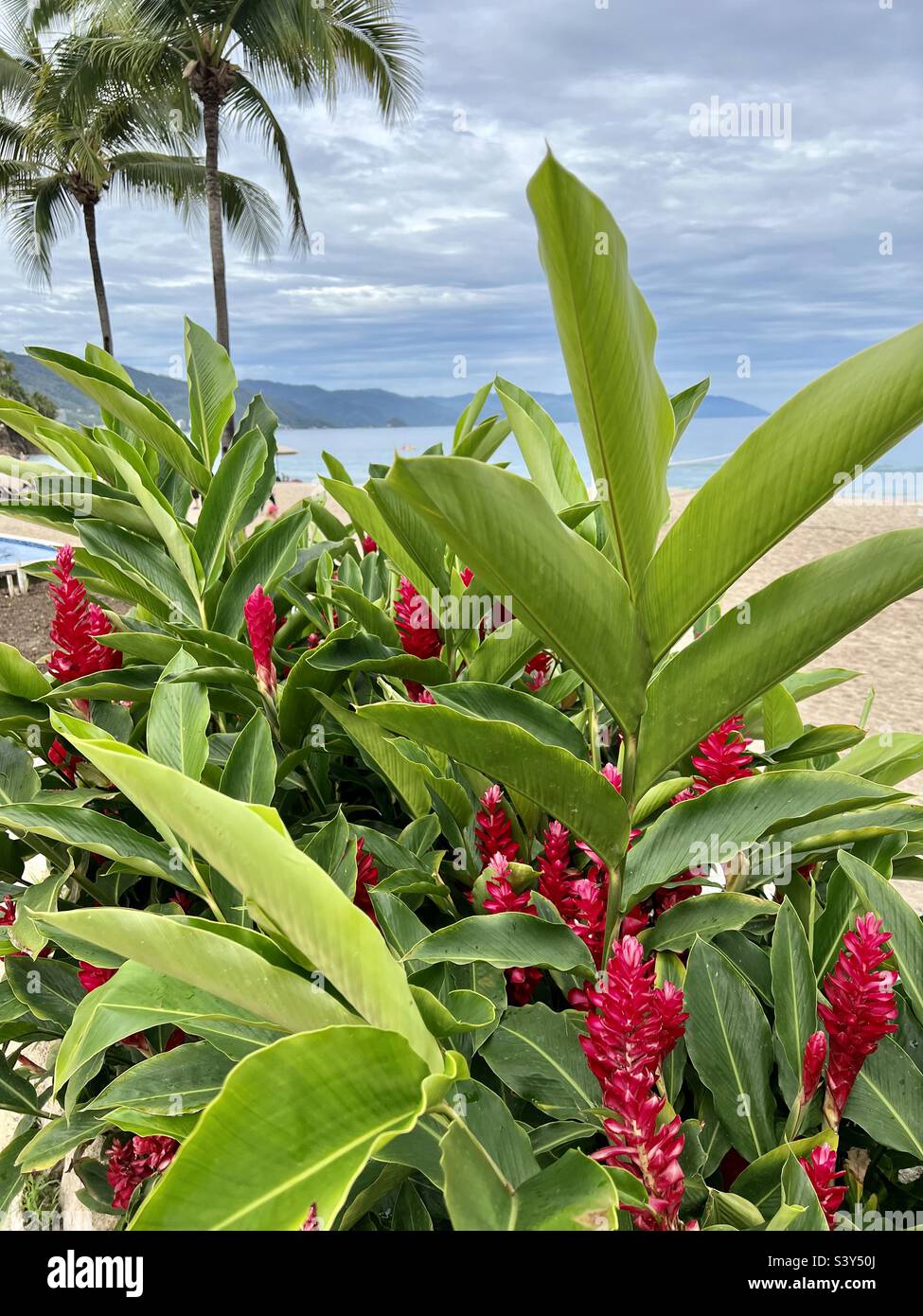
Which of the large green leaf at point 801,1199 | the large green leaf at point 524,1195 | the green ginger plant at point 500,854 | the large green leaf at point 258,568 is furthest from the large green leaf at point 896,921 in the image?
the large green leaf at point 258,568

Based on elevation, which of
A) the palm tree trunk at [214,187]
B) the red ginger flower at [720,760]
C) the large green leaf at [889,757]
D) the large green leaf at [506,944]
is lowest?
the large green leaf at [506,944]

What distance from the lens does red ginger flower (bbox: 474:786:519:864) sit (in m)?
1.04

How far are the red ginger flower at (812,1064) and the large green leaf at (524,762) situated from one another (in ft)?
0.83

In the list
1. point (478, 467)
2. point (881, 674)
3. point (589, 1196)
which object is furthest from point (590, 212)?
point (881, 674)

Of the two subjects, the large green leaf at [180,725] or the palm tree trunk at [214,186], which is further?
the palm tree trunk at [214,186]

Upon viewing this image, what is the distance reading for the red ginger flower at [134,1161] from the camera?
1.10 meters

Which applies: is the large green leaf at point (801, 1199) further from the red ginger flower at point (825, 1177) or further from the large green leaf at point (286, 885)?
the large green leaf at point (286, 885)

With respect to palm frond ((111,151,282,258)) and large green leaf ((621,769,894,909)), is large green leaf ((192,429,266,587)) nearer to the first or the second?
large green leaf ((621,769,894,909))

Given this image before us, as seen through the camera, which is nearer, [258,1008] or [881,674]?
[258,1008]

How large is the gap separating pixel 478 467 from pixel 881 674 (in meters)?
7.84

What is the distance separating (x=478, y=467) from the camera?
0.57m

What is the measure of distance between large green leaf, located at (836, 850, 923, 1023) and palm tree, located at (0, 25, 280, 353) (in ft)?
74.7

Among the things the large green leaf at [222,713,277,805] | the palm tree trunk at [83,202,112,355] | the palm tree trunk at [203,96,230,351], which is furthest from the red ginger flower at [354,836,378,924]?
the palm tree trunk at [83,202,112,355]

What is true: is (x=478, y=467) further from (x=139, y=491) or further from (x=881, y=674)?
(x=881, y=674)
